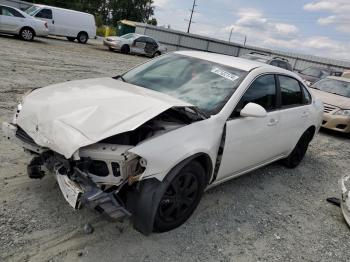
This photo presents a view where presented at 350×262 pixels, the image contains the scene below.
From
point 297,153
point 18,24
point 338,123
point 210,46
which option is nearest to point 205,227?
point 297,153

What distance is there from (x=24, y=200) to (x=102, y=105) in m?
1.26

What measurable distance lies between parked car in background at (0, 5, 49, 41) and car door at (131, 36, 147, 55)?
704cm

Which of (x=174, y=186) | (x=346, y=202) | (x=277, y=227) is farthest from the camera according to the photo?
(x=346, y=202)

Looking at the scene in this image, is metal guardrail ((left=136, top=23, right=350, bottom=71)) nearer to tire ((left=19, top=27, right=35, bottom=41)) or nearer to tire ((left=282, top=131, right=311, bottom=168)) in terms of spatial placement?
tire ((left=19, top=27, right=35, bottom=41))

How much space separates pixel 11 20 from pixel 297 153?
16.4 meters

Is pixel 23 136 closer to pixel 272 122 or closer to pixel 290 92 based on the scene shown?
pixel 272 122

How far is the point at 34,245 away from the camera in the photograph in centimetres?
302

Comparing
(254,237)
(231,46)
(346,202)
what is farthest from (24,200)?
(231,46)

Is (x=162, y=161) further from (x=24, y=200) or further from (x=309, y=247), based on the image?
(x=309, y=247)

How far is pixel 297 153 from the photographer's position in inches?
235

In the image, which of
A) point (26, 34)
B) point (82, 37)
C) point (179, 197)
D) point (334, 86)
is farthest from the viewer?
point (82, 37)

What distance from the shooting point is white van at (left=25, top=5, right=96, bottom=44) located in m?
22.4

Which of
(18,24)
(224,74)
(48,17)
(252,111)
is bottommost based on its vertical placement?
(18,24)

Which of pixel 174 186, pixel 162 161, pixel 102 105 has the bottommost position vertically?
pixel 174 186
